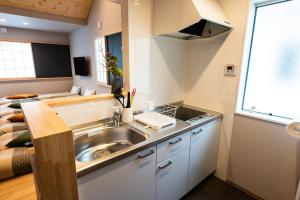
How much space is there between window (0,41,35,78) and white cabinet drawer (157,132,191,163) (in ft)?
19.4

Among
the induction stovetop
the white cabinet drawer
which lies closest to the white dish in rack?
the white cabinet drawer

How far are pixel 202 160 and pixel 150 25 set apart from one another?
1.53 meters

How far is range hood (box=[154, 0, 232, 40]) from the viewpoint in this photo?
1.30m

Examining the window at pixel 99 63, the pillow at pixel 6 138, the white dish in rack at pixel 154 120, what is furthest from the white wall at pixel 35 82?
the white dish in rack at pixel 154 120

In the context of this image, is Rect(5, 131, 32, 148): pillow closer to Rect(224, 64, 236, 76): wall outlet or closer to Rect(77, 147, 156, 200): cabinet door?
Rect(77, 147, 156, 200): cabinet door

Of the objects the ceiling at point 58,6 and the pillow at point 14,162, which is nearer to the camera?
the pillow at point 14,162

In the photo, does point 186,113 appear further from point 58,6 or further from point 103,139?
point 58,6

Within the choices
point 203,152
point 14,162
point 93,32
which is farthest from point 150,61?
point 93,32

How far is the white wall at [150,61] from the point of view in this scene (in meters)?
1.56

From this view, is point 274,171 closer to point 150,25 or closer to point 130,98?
point 130,98

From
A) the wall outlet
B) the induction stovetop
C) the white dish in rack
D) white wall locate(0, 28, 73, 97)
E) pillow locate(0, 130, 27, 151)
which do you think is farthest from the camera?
white wall locate(0, 28, 73, 97)

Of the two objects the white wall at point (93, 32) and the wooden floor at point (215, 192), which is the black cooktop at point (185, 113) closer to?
the wooden floor at point (215, 192)

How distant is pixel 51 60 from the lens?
5492 mm

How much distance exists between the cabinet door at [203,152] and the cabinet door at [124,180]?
1.74 ft
